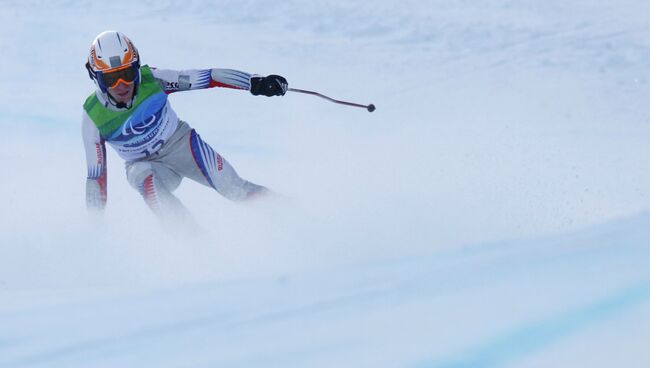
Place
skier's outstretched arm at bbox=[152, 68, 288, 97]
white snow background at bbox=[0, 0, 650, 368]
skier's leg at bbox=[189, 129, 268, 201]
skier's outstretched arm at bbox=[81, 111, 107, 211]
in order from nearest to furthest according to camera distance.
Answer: white snow background at bbox=[0, 0, 650, 368] < skier's outstretched arm at bbox=[81, 111, 107, 211] < skier's outstretched arm at bbox=[152, 68, 288, 97] < skier's leg at bbox=[189, 129, 268, 201]

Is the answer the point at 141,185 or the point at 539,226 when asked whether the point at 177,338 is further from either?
the point at 539,226

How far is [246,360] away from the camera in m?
2.06

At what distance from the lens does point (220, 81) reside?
15.9 ft

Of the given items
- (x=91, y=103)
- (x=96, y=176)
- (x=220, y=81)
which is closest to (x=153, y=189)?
(x=96, y=176)

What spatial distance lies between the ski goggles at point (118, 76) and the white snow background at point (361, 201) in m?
0.77

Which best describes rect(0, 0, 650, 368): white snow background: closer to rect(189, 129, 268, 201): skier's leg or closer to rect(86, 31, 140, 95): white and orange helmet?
rect(189, 129, 268, 201): skier's leg

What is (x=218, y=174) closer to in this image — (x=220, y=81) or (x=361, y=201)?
(x=220, y=81)

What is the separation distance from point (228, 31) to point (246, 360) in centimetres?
1390

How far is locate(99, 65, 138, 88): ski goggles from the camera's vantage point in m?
4.52

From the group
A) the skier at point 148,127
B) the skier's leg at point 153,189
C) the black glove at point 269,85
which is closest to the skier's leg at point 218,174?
the skier at point 148,127

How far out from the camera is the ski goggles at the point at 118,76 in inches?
178

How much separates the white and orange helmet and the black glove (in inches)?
24.9

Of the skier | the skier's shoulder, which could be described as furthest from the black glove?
the skier's shoulder

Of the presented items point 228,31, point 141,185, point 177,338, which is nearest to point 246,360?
point 177,338
